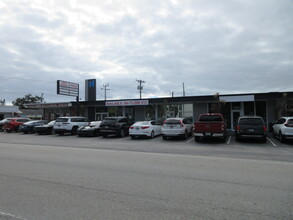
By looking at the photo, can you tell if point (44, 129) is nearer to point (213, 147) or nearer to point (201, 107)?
point (201, 107)

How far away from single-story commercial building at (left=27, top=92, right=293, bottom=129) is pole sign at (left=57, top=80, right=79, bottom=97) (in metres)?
1.76

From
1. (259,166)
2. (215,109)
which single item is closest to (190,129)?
(215,109)

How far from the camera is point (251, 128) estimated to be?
13305 mm

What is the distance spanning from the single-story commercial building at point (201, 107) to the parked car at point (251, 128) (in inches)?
280

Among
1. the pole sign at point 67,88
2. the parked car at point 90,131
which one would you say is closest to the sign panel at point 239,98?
the parked car at point 90,131

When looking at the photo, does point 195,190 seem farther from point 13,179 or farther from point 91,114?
point 91,114

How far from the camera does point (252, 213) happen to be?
11.8 feet

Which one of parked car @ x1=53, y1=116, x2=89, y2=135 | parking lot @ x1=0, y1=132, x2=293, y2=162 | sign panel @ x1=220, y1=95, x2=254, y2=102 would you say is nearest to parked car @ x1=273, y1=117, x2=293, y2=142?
parking lot @ x1=0, y1=132, x2=293, y2=162

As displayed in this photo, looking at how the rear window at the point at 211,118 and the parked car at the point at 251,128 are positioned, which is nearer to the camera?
the parked car at the point at 251,128

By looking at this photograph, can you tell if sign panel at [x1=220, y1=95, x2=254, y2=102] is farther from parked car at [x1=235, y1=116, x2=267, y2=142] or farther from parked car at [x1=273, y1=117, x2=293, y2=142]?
parked car at [x1=235, y1=116, x2=267, y2=142]

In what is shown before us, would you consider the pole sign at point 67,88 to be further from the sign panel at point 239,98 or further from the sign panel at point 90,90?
the sign panel at point 239,98

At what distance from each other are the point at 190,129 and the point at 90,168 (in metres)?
12.5

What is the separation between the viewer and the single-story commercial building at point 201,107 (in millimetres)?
19953

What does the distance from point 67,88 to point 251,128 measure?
2424cm
